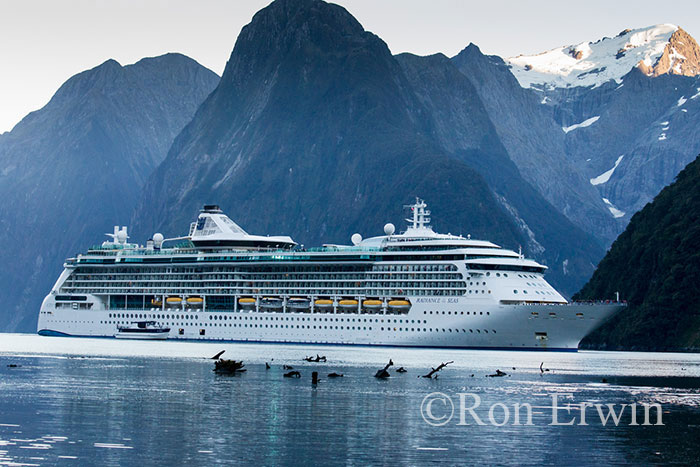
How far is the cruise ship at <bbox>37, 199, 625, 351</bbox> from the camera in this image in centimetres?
12462

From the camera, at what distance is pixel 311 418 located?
5041 cm

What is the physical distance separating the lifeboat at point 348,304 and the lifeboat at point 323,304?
145 centimetres

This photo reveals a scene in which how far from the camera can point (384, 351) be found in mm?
123938

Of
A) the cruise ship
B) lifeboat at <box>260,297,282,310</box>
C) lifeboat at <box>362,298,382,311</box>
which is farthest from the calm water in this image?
lifeboat at <box>260,297,282,310</box>

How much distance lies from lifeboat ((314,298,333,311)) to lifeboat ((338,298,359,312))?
4.77 feet

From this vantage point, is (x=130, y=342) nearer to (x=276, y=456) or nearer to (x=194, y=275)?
(x=194, y=275)

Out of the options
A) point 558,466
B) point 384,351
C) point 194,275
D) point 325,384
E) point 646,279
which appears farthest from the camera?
point 646,279

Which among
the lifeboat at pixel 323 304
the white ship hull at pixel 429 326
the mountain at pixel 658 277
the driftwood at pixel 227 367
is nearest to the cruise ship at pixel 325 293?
the white ship hull at pixel 429 326

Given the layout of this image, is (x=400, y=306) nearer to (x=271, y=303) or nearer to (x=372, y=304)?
(x=372, y=304)

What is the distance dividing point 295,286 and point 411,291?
58.1 feet

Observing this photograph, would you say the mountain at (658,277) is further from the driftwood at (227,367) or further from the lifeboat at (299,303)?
the driftwood at (227,367)

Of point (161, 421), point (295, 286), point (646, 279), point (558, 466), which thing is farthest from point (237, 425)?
point (646, 279)

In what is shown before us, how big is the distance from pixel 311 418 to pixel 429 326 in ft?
255

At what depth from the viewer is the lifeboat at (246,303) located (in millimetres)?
145250
